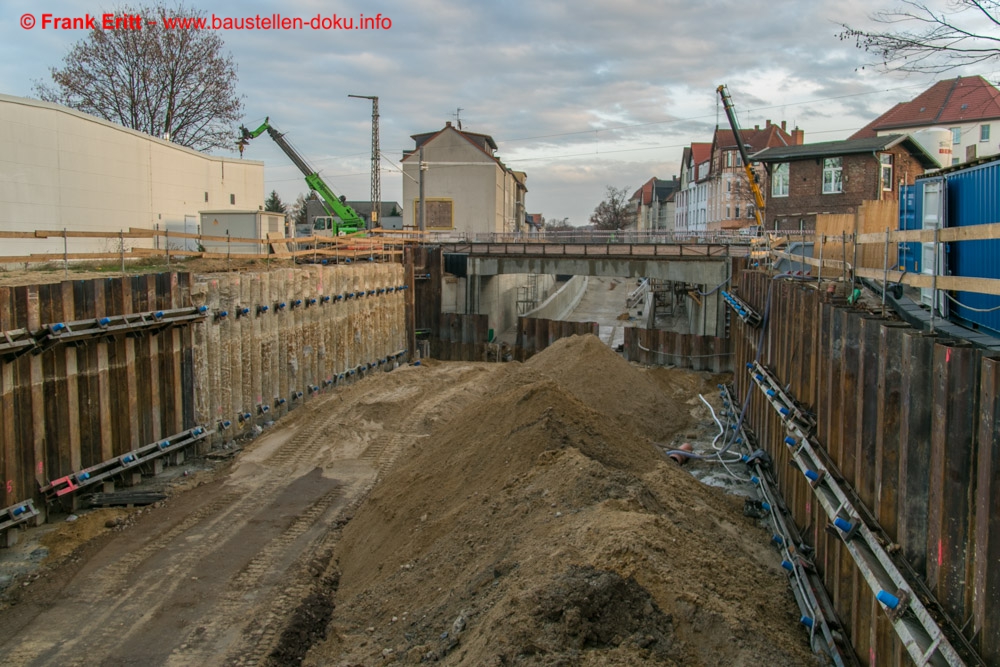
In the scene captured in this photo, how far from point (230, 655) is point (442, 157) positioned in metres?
48.8

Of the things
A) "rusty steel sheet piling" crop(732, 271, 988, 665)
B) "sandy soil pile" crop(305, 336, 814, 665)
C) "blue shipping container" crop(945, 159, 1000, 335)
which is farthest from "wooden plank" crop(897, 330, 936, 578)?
"blue shipping container" crop(945, 159, 1000, 335)

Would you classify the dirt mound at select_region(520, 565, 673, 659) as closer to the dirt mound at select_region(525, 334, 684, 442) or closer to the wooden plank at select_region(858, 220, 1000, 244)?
the wooden plank at select_region(858, 220, 1000, 244)

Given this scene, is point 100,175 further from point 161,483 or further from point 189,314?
point 161,483

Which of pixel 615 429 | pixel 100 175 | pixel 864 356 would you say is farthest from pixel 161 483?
pixel 100 175

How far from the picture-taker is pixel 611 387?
18375 mm

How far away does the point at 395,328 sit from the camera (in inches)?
1043

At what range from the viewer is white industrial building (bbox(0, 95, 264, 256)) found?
21500 millimetres

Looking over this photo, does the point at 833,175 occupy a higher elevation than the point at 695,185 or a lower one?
lower

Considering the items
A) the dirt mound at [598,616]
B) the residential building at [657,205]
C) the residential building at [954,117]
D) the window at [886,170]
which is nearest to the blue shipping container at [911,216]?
the dirt mound at [598,616]

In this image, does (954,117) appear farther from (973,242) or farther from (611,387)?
(973,242)

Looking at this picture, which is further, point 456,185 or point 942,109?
point 456,185

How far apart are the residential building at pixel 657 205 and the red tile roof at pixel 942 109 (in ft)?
146

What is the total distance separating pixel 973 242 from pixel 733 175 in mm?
57276

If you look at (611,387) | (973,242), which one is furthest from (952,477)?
(611,387)
